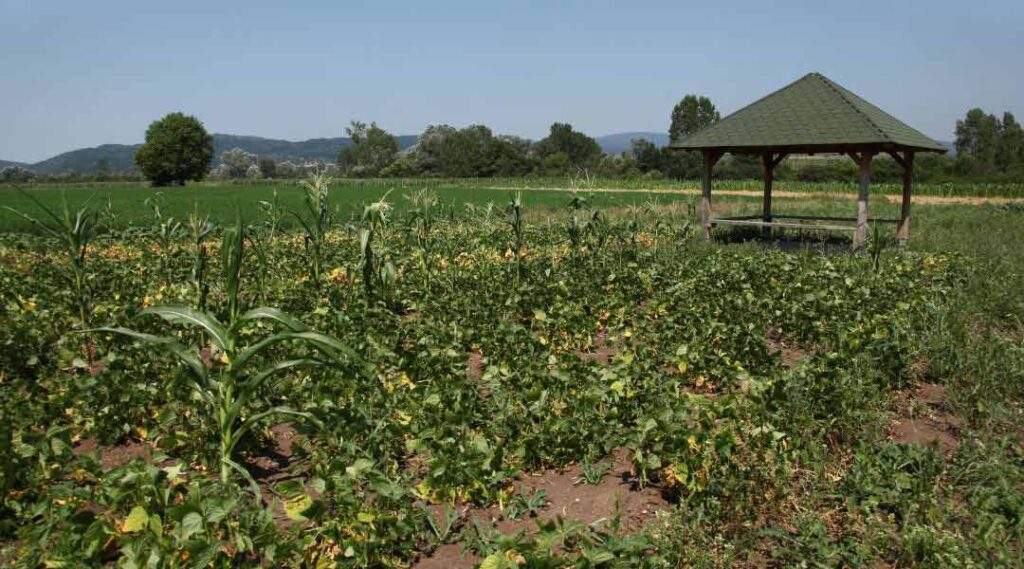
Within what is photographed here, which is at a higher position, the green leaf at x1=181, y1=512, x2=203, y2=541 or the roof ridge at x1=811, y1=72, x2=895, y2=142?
the roof ridge at x1=811, y1=72, x2=895, y2=142

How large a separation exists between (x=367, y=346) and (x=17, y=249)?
10.2 m

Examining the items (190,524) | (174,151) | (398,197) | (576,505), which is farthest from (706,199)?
(174,151)

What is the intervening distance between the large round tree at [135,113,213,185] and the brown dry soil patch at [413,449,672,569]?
9768cm

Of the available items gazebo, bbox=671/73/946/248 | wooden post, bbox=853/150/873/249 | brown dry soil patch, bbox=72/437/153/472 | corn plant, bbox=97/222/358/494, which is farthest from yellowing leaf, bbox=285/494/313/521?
wooden post, bbox=853/150/873/249

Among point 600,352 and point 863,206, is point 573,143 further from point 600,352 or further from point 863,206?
point 600,352

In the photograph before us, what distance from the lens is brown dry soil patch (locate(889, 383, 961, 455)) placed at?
14.4 ft

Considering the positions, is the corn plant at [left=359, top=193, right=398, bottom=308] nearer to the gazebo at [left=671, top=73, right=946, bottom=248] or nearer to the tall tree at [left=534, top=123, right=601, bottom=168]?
the gazebo at [left=671, top=73, right=946, bottom=248]

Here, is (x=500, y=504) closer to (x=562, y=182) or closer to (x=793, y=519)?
(x=793, y=519)

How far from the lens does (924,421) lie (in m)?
4.71

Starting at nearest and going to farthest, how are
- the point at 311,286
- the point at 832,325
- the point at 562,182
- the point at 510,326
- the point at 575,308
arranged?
1. the point at 510,326
2. the point at 832,325
3. the point at 575,308
4. the point at 311,286
5. the point at 562,182

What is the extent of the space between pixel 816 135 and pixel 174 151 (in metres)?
94.8

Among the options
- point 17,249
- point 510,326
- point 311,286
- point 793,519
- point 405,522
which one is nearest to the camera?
point 405,522

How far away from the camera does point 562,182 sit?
198ft

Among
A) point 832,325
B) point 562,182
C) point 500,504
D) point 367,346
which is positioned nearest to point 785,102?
point 832,325
